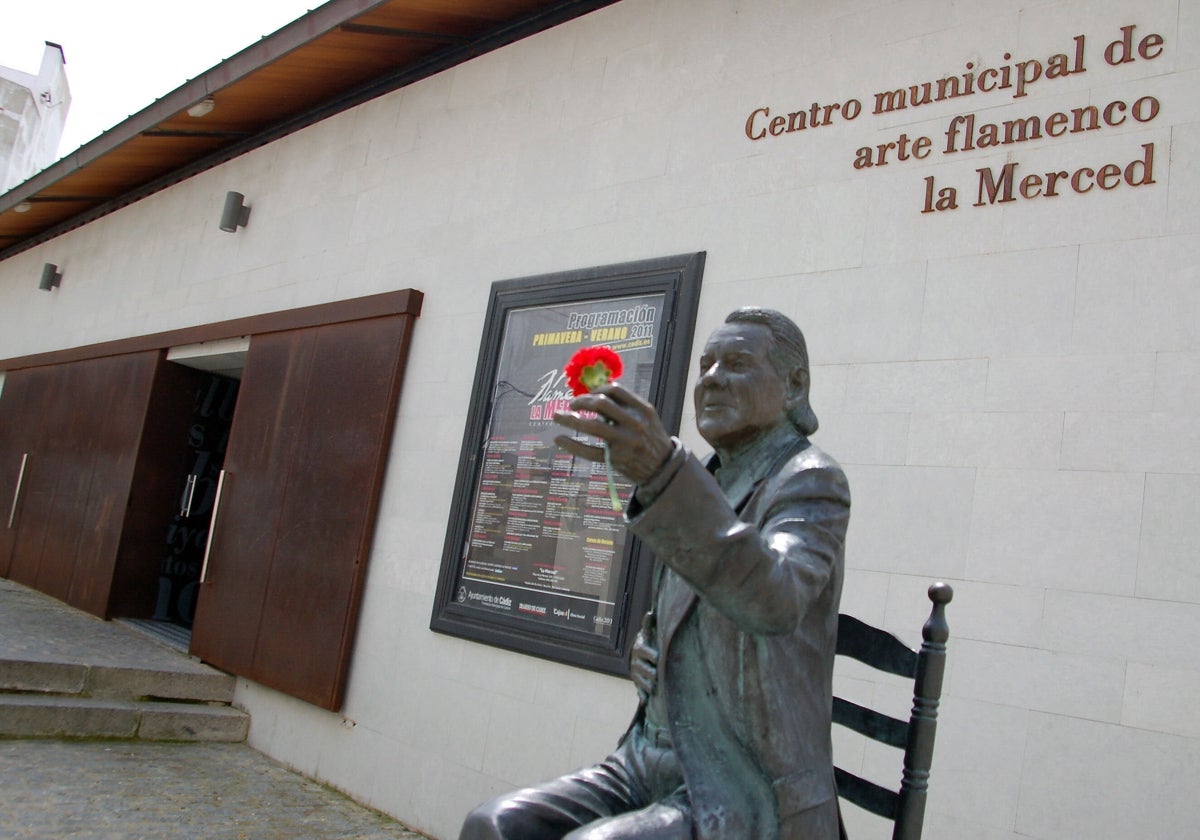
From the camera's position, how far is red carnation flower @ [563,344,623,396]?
156cm

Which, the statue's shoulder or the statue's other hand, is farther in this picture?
the statue's other hand

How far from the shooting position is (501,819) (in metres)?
1.71

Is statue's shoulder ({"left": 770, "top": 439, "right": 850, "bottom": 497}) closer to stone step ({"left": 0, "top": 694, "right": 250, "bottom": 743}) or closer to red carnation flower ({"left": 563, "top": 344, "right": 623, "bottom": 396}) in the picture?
red carnation flower ({"left": 563, "top": 344, "right": 623, "bottom": 396})

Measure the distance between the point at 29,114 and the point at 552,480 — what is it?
22.4m

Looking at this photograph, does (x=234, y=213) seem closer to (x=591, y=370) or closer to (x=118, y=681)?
(x=118, y=681)

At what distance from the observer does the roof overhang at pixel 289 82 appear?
229 inches

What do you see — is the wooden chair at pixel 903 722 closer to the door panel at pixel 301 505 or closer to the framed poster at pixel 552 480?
the framed poster at pixel 552 480

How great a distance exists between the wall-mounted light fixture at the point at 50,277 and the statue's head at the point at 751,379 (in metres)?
11.0

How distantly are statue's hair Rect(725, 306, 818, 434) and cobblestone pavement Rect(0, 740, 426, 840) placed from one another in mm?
3632

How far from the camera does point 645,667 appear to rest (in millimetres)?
1825

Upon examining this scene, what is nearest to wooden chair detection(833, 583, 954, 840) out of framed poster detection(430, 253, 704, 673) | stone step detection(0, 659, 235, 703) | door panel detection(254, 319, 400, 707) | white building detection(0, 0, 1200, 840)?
white building detection(0, 0, 1200, 840)

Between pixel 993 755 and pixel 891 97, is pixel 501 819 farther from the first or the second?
pixel 891 97

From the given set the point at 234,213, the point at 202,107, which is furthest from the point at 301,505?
the point at 202,107

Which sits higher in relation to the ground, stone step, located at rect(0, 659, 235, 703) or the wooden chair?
the wooden chair
